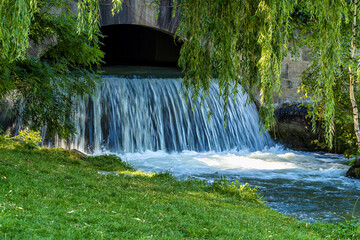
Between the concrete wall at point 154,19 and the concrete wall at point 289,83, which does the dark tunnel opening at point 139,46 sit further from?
the concrete wall at point 289,83

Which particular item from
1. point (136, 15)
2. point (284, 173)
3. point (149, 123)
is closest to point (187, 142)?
point (149, 123)

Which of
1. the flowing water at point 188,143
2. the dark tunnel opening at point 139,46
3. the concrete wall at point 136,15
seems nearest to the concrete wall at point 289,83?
the flowing water at point 188,143

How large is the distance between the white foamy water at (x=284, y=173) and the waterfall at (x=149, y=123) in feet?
1.66

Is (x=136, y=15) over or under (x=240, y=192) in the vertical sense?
over

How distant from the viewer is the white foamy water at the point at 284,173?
8680 millimetres

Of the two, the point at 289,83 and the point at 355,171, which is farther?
the point at 289,83

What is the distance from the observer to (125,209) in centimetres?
561

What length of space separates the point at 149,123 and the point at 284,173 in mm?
5068

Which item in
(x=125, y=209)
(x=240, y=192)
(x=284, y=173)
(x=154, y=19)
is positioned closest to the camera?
(x=125, y=209)

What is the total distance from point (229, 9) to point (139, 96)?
9.17m

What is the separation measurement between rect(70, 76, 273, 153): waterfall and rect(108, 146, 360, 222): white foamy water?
51cm

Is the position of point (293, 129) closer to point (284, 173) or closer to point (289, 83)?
point (289, 83)

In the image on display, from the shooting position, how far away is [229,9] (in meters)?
6.64

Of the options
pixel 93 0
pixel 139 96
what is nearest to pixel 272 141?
pixel 139 96
